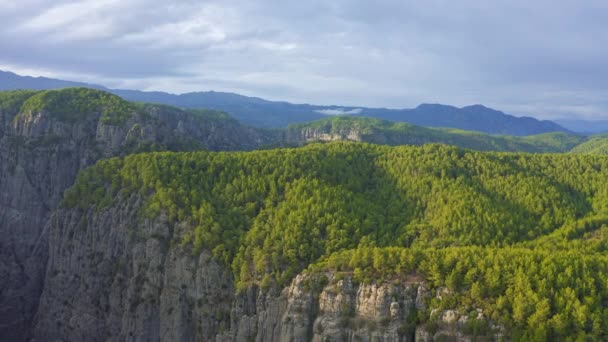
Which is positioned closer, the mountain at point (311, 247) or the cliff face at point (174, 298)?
the mountain at point (311, 247)

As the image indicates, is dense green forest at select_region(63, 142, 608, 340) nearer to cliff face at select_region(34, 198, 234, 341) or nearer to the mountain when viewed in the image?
the mountain

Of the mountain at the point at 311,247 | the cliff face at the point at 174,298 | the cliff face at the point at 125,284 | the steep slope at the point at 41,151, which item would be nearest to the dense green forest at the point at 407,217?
the mountain at the point at 311,247

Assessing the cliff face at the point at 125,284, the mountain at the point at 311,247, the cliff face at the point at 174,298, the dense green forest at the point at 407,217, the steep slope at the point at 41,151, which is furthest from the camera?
the steep slope at the point at 41,151

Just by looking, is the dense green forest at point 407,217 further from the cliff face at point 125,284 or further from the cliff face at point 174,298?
the cliff face at point 125,284

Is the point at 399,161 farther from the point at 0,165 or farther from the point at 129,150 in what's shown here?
the point at 0,165

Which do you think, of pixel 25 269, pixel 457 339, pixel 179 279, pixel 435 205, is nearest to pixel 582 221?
pixel 435 205

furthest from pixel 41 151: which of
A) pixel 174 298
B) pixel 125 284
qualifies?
pixel 174 298

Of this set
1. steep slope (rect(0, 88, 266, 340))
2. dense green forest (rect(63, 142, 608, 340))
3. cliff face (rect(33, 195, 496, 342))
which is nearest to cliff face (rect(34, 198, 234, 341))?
cliff face (rect(33, 195, 496, 342))
